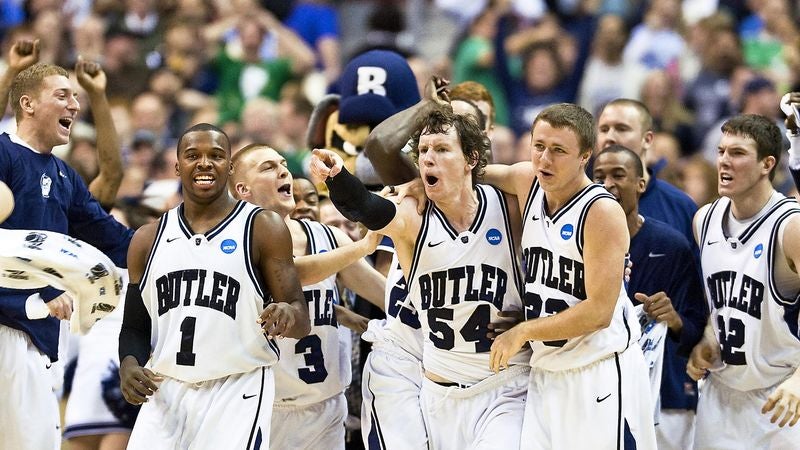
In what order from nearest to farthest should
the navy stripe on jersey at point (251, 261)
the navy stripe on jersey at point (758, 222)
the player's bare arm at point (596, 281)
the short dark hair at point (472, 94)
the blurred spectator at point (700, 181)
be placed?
1. the player's bare arm at point (596, 281)
2. the navy stripe on jersey at point (251, 261)
3. the navy stripe on jersey at point (758, 222)
4. the short dark hair at point (472, 94)
5. the blurred spectator at point (700, 181)

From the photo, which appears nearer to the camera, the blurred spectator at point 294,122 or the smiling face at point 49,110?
the smiling face at point 49,110

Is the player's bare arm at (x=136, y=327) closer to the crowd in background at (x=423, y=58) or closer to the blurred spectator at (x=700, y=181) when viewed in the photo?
the crowd in background at (x=423, y=58)

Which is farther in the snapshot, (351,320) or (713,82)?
(713,82)

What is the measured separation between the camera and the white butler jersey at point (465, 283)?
623 centimetres

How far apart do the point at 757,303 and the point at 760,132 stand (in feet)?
3.12

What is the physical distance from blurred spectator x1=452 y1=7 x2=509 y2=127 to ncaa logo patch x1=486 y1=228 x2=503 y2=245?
6.57 m

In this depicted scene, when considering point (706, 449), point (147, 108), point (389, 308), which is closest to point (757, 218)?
point (706, 449)

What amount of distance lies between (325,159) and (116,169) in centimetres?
230

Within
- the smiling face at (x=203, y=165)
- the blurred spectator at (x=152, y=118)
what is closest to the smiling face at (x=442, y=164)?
the smiling face at (x=203, y=165)

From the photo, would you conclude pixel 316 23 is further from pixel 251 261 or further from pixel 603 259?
pixel 603 259

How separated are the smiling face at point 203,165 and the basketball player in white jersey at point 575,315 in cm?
155

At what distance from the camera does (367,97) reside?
841 centimetres

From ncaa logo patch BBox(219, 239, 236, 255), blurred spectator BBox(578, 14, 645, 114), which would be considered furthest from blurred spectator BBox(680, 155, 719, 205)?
ncaa logo patch BBox(219, 239, 236, 255)

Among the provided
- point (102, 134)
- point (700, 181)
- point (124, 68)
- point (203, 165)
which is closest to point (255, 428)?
point (203, 165)
